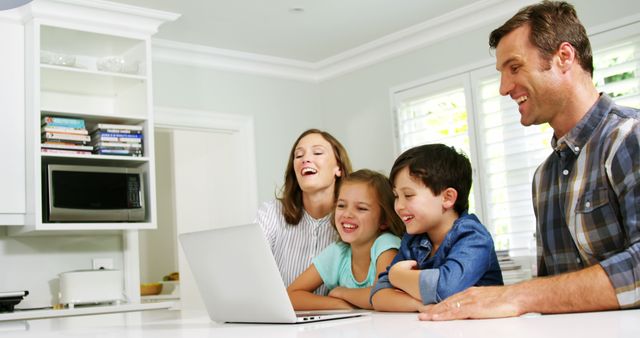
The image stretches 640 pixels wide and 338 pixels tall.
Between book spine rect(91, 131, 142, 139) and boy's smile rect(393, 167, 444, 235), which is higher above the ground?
book spine rect(91, 131, 142, 139)

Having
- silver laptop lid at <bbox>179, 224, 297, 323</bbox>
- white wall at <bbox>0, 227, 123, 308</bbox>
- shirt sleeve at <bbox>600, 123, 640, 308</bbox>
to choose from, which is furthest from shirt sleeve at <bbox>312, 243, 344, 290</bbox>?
white wall at <bbox>0, 227, 123, 308</bbox>

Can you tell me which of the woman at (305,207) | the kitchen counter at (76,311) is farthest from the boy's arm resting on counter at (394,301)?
the kitchen counter at (76,311)

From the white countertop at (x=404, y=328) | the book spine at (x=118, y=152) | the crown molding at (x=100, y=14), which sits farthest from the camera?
the book spine at (x=118, y=152)

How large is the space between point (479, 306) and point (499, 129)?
311 centimetres

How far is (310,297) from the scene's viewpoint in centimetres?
190

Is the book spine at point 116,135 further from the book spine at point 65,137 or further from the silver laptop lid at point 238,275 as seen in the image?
the silver laptop lid at point 238,275

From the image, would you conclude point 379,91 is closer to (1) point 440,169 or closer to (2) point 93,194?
(2) point 93,194

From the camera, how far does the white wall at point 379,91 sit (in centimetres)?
445

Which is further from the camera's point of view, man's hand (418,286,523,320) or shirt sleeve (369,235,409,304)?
shirt sleeve (369,235,409,304)

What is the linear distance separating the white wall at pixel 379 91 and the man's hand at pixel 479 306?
3160 millimetres

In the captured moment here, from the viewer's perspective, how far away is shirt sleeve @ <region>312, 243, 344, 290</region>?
198 centimetres

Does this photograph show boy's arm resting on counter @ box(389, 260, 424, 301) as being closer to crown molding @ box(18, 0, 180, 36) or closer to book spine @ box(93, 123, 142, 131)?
book spine @ box(93, 123, 142, 131)

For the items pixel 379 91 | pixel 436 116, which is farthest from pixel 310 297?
pixel 379 91

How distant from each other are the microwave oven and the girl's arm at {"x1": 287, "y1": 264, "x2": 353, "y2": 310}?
2054 mm
